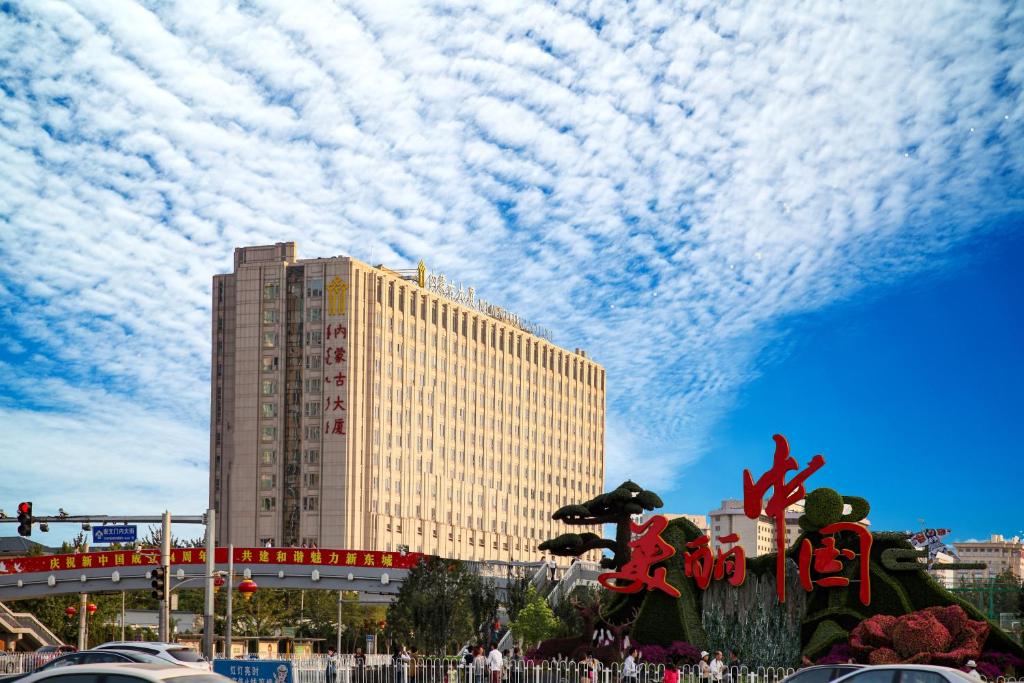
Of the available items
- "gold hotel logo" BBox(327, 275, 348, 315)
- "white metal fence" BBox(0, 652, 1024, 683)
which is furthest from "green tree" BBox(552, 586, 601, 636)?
"gold hotel logo" BBox(327, 275, 348, 315)

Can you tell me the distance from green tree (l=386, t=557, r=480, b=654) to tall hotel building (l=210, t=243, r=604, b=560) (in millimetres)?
47894

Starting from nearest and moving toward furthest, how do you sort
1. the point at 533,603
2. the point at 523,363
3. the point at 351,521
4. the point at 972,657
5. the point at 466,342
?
the point at 972,657
the point at 533,603
the point at 351,521
the point at 466,342
the point at 523,363

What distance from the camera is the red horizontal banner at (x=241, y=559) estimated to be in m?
67.2

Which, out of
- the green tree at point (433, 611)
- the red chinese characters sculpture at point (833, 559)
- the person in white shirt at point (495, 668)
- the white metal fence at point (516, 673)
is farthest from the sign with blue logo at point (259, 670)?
the green tree at point (433, 611)

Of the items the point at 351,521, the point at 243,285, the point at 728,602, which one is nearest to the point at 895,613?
the point at 728,602

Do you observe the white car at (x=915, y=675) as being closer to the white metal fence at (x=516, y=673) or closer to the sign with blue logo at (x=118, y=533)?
the white metal fence at (x=516, y=673)

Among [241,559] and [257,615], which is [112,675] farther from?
[257,615]

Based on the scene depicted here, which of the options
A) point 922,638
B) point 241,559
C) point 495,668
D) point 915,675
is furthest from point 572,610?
point 915,675

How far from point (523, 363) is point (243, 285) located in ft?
117

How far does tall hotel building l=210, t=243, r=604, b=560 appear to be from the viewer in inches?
4254

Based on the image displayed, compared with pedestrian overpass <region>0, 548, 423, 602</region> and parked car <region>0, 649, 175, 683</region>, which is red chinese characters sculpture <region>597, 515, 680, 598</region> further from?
pedestrian overpass <region>0, 548, 423, 602</region>

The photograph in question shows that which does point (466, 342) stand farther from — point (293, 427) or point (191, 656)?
point (191, 656)

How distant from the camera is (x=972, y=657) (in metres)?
36.2

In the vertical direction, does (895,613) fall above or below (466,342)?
below
